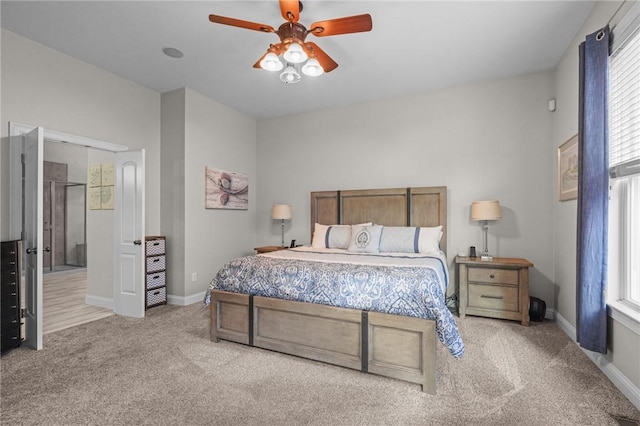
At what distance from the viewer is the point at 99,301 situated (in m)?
4.32

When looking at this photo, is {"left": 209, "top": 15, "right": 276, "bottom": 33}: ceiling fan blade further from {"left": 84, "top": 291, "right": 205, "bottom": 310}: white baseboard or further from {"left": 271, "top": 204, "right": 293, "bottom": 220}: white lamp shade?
{"left": 84, "top": 291, "right": 205, "bottom": 310}: white baseboard

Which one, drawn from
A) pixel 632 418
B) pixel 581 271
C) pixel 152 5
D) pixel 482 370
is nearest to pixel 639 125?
pixel 581 271

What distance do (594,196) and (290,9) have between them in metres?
2.65

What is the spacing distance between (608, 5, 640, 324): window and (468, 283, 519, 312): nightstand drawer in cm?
120

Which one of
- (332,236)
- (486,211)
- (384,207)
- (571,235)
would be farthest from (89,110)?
(571,235)

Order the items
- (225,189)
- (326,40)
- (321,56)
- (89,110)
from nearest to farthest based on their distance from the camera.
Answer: (321,56) < (326,40) < (89,110) < (225,189)

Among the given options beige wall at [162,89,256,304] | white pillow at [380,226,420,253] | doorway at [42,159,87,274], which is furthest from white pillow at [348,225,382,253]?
doorway at [42,159,87,274]

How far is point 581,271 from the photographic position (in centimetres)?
241

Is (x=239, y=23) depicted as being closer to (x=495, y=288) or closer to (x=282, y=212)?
(x=282, y=212)

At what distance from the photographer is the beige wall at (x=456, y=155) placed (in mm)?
3863

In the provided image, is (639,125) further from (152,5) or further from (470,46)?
(152,5)

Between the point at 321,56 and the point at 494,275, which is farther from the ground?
the point at 321,56

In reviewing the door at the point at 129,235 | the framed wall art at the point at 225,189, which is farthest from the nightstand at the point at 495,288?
the door at the point at 129,235

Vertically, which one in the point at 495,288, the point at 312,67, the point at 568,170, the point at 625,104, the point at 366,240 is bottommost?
the point at 495,288
